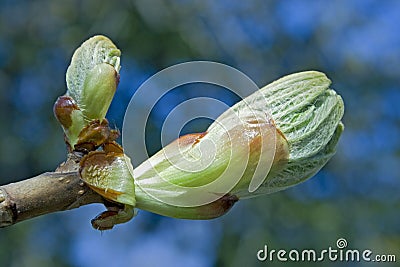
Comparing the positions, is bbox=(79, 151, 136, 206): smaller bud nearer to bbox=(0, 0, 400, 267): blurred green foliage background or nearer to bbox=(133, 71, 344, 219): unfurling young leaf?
bbox=(133, 71, 344, 219): unfurling young leaf

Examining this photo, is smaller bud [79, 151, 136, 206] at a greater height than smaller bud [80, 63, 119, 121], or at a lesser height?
lesser

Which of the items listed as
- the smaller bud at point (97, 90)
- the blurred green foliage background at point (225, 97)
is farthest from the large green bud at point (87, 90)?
the blurred green foliage background at point (225, 97)

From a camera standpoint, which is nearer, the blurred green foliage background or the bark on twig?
the bark on twig

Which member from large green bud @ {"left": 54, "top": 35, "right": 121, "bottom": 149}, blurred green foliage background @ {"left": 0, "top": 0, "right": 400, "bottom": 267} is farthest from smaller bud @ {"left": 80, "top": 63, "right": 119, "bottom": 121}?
blurred green foliage background @ {"left": 0, "top": 0, "right": 400, "bottom": 267}

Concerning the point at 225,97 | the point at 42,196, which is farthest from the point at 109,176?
the point at 225,97

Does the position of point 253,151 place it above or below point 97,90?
below

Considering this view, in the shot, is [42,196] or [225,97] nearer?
[42,196]

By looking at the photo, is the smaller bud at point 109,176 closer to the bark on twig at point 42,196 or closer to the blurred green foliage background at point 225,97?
the bark on twig at point 42,196

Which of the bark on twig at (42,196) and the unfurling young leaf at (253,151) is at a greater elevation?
the bark on twig at (42,196)

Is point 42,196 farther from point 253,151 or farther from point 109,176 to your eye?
point 253,151
